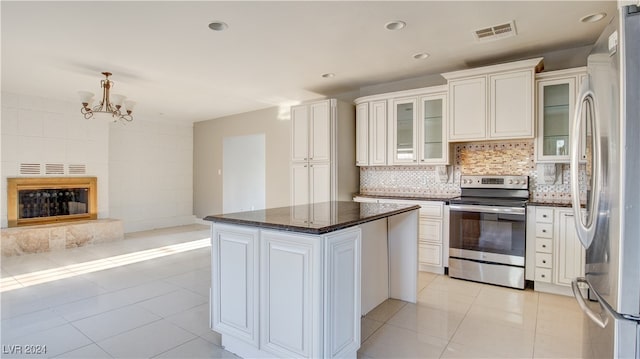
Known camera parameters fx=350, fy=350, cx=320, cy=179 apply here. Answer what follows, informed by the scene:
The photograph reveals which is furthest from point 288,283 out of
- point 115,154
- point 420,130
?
point 115,154

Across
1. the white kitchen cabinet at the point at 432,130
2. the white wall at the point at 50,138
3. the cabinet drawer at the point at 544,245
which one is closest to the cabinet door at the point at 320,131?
the white kitchen cabinet at the point at 432,130

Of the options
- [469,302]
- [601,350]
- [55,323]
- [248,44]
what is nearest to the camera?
[601,350]

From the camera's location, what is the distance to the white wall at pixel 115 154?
5484 millimetres

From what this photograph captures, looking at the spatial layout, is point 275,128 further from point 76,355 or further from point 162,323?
point 76,355

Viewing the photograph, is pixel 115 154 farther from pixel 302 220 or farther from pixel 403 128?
pixel 302 220

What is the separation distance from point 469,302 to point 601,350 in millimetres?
1726

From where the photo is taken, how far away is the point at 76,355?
2312 millimetres

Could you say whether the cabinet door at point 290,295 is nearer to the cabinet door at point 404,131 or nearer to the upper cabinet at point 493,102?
the upper cabinet at point 493,102

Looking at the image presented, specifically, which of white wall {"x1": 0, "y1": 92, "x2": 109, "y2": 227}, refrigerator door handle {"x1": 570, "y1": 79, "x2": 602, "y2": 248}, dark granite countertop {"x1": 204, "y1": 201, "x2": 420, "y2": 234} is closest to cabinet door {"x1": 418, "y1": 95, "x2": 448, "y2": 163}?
dark granite countertop {"x1": 204, "y1": 201, "x2": 420, "y2": 234}

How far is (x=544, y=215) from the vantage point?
351cm

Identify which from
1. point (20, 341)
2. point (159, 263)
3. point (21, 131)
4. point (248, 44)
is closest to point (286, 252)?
point (20, 341)

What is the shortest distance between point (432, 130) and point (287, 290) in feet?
10.4

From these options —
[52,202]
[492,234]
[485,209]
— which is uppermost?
[485,209]

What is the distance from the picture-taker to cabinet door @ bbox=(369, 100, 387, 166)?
4.81 m
